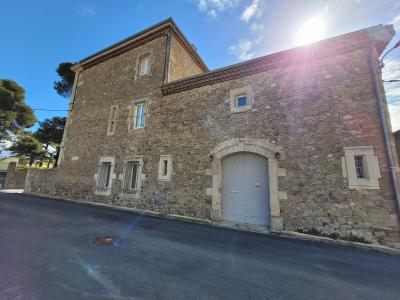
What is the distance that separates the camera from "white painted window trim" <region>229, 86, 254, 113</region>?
6.55 metres

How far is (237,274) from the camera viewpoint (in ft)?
9.30

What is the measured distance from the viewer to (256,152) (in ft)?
20.0

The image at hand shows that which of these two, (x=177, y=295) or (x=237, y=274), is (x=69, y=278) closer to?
(x=177, y=295)

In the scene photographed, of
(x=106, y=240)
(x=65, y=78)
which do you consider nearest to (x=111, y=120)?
(x=106, y=240)

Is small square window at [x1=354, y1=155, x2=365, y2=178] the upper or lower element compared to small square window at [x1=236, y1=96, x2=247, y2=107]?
lower

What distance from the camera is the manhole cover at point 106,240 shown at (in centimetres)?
389

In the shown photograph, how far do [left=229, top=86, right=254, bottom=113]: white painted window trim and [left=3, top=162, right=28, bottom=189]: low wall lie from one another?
24.0 meters

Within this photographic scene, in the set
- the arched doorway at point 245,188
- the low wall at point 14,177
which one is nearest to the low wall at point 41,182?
the low wall at point 14,177

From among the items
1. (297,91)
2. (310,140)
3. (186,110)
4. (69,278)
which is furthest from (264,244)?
(186,110)

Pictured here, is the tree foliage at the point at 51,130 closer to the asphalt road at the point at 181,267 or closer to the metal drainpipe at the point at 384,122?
the asphalt road at the point at 181,267

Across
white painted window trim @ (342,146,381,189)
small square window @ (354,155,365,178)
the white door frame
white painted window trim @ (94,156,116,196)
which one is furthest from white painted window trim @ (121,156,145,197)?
small square window @ (354,155,365,178)

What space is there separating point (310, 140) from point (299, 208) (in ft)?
6.55

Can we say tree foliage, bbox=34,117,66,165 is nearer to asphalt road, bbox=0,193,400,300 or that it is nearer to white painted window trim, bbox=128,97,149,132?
white painted window trim, bbox=128,97,149,132

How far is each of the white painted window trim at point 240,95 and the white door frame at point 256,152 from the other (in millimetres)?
1139
